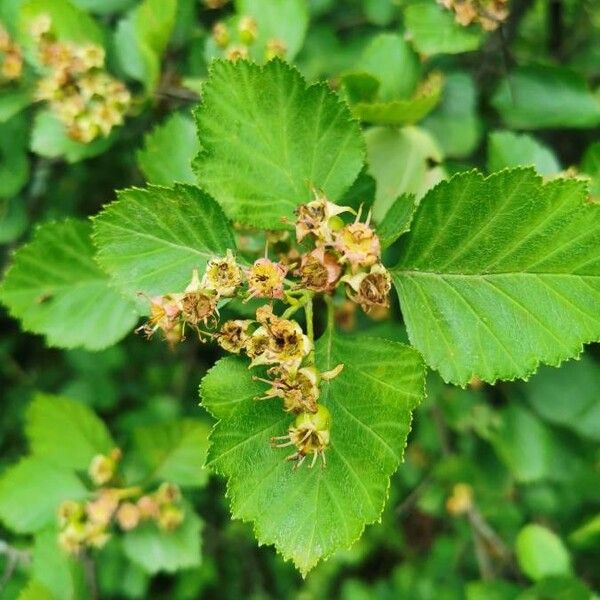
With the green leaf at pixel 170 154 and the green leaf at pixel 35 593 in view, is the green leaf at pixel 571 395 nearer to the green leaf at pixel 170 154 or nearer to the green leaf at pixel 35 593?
the green leaf at pixel 170 154

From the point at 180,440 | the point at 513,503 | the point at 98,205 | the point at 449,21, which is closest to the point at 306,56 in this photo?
the point at 449,21

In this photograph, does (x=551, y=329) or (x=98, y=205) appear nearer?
(x=551, y=329)

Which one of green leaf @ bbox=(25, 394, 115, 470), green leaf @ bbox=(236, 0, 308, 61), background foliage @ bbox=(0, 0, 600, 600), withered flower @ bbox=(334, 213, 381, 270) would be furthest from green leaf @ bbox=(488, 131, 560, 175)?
green leaf @ bbox=(25, 394, 115, 470)

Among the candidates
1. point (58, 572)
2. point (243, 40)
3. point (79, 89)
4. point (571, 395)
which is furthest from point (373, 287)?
point (58, 572)

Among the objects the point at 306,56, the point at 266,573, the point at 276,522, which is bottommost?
the point at 266,573

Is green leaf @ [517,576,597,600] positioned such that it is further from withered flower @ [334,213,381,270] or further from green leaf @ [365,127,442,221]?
withered flower @ [334,213,381,270]

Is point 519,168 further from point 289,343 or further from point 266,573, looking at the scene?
point 266,573

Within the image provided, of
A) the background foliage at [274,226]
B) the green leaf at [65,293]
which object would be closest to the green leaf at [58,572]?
the background foliage at [274,226]
